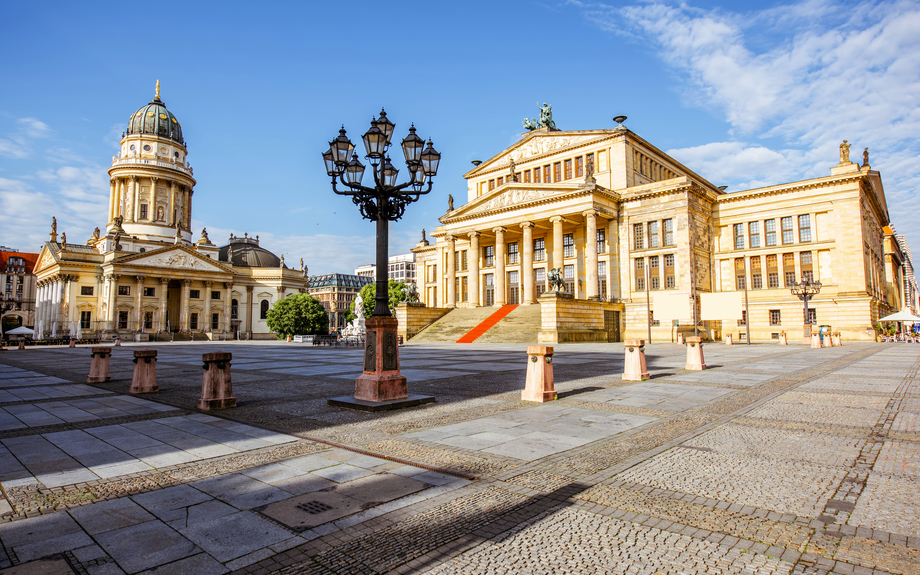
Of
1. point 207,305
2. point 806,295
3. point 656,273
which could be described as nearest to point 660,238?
point 656,273

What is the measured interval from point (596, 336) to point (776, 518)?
4035cm

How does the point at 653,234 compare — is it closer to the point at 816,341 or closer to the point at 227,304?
the point at 816,341

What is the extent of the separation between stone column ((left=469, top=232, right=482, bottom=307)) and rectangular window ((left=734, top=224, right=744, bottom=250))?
27158mm

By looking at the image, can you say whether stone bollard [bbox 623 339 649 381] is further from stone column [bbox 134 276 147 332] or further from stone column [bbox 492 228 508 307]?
stone column [bbox 134 276 147 332]

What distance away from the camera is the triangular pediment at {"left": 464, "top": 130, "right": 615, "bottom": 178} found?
179ft

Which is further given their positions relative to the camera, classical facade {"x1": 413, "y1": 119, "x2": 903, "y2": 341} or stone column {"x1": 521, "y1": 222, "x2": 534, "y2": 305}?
stone column {"x1": 521, "y1": 222, "x2": 534, "y2": 305}

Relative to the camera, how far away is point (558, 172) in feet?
187

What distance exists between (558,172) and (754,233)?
2123cm

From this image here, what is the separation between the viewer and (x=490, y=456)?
20.8ft

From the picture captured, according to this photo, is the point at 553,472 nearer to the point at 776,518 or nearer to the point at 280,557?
the point at 776,518

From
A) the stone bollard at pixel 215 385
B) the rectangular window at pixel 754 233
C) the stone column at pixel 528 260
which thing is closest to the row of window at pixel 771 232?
the rectangular window at pixel 754 233

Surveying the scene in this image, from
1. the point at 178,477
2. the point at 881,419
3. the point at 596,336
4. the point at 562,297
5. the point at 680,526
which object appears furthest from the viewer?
the point at 596,336

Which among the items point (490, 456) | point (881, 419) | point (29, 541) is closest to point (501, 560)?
point (490, 456)

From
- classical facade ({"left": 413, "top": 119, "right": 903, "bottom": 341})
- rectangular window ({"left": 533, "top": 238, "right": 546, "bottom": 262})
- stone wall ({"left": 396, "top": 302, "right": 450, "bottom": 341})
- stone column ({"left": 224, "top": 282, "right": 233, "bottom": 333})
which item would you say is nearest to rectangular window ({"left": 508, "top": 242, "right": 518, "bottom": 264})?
classical facade ({"left": 413, "top": 119, "right": 903, "bottom": 341})
